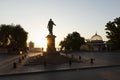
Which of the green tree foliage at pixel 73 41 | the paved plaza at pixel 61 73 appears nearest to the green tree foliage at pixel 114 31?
the green tree foliage at pixel 73 41

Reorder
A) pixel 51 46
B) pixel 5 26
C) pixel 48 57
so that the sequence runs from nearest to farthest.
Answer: pixel 48 57, pixel 51 46, pixel 5 26

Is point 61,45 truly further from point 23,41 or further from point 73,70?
point 73,70

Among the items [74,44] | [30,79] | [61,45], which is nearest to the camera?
[30,79]

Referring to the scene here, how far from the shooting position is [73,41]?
3652 inches

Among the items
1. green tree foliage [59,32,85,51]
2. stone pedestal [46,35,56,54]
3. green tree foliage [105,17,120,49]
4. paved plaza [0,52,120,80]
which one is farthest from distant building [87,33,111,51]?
paved plaza [0,52,120,80]

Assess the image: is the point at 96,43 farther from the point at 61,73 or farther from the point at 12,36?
the point at 61,73

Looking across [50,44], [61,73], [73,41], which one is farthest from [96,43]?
[61,73]

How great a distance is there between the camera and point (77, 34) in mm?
96375

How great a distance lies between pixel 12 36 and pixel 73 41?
80.8ft

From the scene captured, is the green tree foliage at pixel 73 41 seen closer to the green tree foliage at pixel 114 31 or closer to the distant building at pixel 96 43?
A: the distant building at pixel 96 43

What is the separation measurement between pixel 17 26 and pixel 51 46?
44.3 metres

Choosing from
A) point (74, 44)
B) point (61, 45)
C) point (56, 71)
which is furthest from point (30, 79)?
point (61, 45)

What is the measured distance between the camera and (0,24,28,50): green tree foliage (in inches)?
3068

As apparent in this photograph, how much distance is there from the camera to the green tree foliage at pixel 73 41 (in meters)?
92.1
